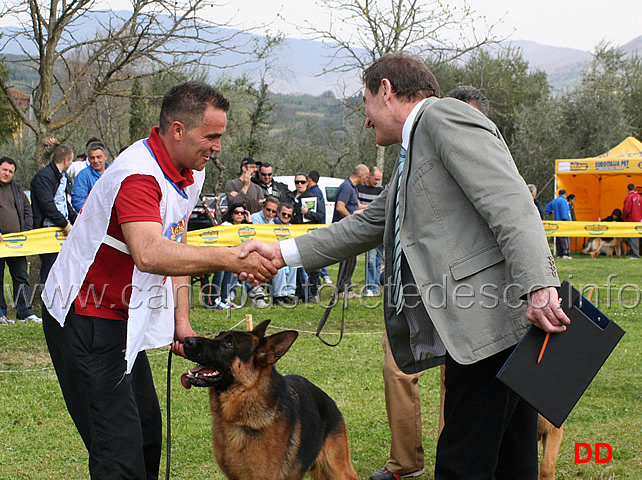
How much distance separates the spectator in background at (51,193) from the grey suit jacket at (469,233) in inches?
305

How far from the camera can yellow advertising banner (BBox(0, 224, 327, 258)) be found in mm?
8875

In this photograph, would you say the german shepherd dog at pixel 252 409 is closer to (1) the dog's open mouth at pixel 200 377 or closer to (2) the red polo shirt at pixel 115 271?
(1) the dog's open mouth at pixel 200 377

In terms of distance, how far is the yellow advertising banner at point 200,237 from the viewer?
8.88 meters

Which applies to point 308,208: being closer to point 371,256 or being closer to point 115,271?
point 371,256

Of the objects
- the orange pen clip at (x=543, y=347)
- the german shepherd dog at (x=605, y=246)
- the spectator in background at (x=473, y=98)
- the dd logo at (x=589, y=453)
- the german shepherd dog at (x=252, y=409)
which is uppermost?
the spectator in background at (x=473, y=98)

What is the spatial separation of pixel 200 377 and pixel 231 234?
7179mm

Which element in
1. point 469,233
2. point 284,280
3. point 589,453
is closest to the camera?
point 469,233

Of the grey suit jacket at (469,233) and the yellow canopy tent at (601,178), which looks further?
the yellow canopy tent at (601,178)

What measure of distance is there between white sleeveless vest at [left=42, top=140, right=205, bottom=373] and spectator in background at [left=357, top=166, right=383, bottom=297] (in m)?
9.62

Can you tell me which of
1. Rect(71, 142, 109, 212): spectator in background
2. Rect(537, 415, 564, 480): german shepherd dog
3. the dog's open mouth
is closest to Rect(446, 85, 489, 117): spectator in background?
Rect(537, 415, 564, 480): german shepherd dog

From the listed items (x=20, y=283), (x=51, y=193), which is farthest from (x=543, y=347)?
(x=20, y=283)

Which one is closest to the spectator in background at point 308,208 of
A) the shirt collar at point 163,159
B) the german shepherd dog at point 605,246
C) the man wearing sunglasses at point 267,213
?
the man wearing sunglasses at point 267,213

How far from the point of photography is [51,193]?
9.16 meters

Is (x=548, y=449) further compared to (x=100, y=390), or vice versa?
(x=548, y=449)
